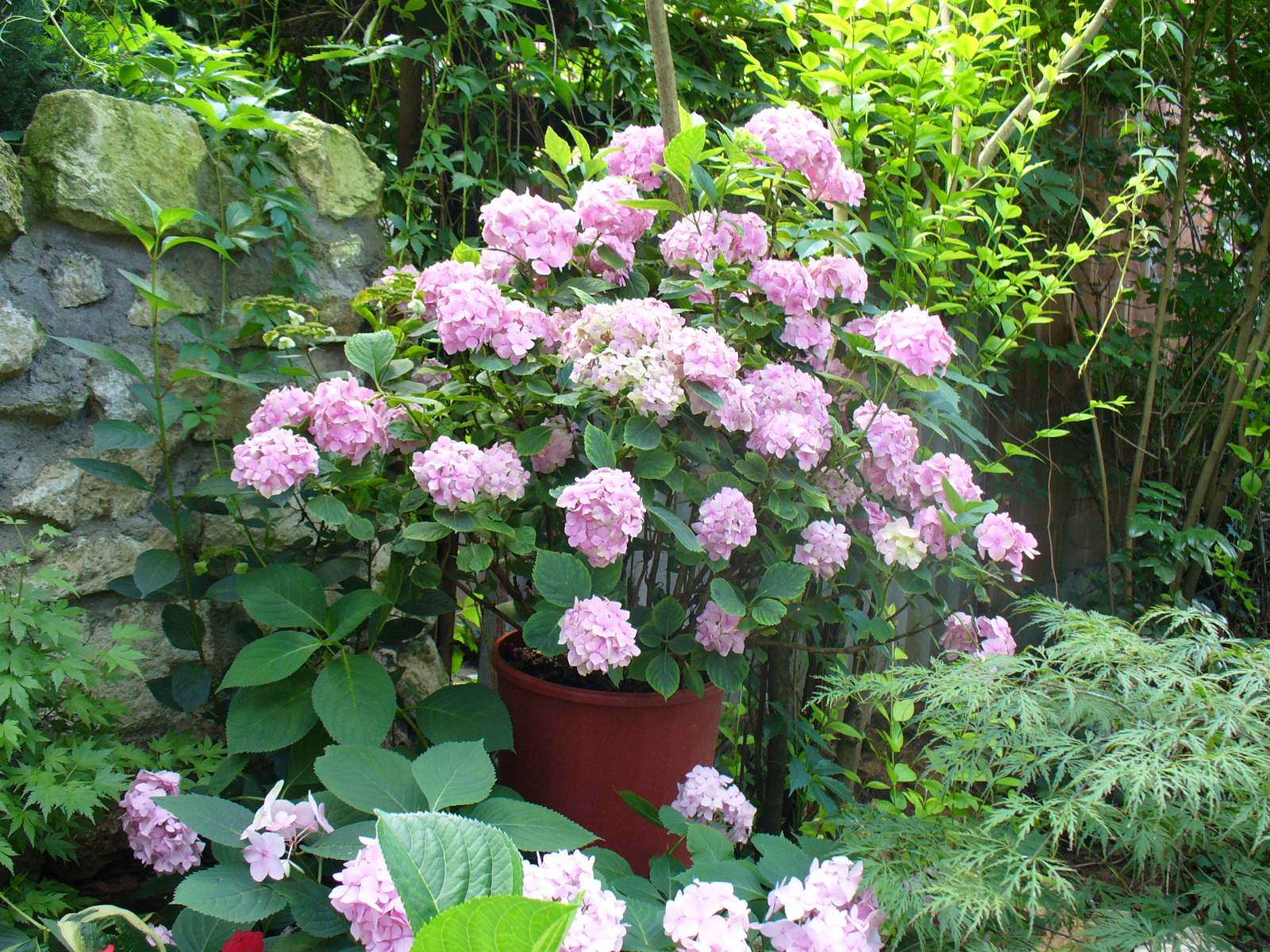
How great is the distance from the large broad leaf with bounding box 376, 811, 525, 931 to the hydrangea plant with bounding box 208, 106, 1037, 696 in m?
0.60

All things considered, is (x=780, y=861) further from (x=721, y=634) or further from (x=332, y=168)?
(x=332, y=168)

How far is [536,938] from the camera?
0.41m

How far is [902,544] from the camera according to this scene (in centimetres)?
133

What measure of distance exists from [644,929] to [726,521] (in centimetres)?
56

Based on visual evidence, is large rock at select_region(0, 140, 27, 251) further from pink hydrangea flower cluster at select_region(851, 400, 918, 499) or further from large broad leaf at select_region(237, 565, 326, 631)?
pink hydrangea flower cluster at select_region(851, 400, 918, 499)

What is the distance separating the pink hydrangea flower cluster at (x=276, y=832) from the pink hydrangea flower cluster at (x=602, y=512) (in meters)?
0.47

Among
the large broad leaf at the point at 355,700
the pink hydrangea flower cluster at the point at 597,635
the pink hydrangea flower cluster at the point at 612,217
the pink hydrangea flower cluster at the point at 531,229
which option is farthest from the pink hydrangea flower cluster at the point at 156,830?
the pink hydrangea flower cluster at the point at 612,217

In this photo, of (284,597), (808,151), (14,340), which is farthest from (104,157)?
(808,151)

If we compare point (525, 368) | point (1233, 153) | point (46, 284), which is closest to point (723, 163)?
point (525, 368)

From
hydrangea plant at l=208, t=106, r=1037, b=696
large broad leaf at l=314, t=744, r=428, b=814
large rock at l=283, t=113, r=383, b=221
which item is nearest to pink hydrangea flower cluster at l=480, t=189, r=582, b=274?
hydrangea plant at l=208, t=106, r=1037, b=696

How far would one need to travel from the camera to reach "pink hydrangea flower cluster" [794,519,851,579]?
52.6 inches

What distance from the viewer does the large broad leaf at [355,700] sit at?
1125 millimetres

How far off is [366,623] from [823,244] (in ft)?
3.31

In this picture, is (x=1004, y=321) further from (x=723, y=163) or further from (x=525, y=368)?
(x=525, y=368)
